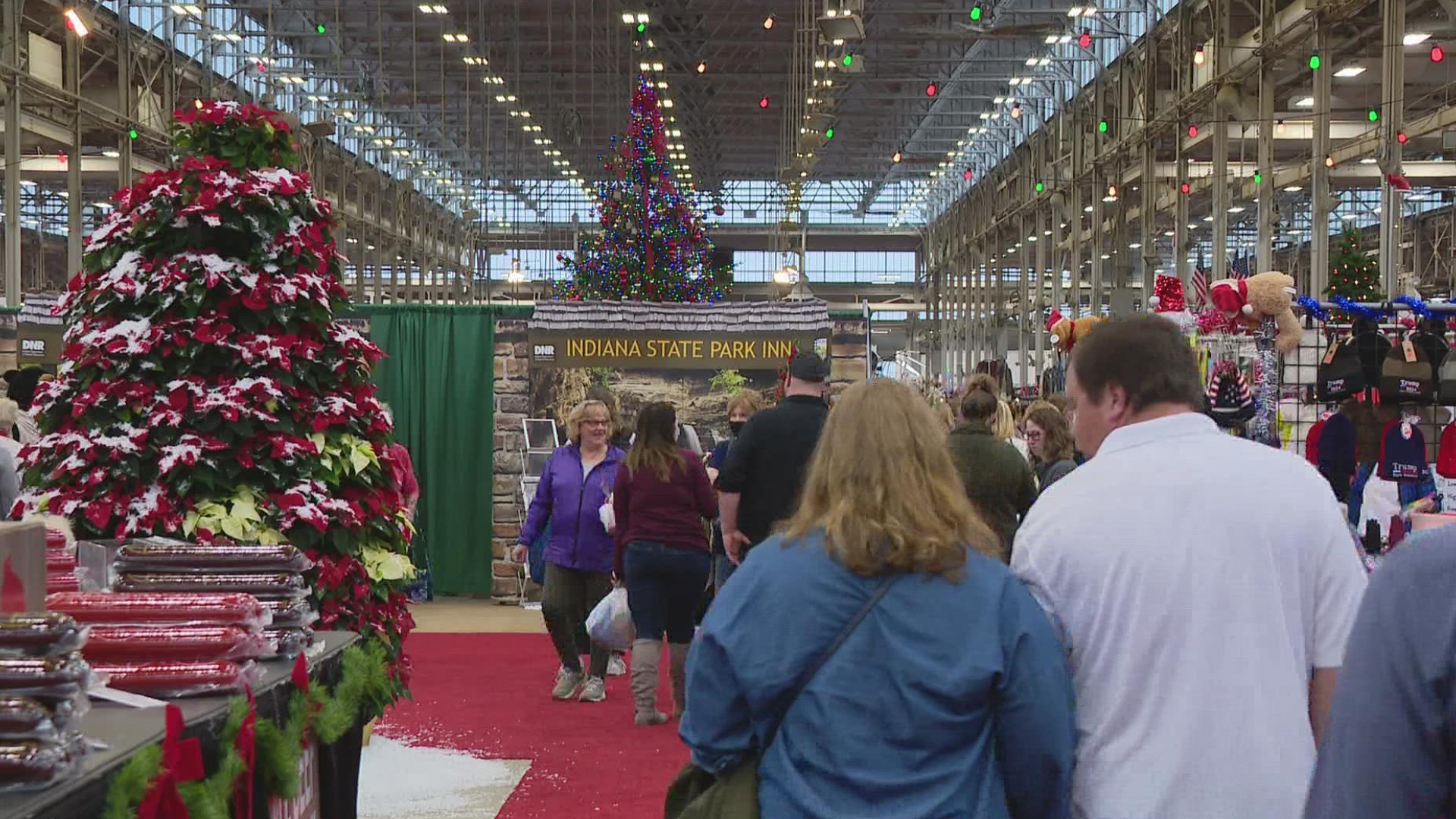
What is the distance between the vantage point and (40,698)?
88.0 inches

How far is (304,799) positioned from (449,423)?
8895 mm

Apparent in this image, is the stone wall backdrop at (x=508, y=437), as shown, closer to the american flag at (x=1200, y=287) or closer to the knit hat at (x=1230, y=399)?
the american flag at (x=1200, y=287)

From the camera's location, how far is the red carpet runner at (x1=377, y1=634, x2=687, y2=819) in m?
5.73

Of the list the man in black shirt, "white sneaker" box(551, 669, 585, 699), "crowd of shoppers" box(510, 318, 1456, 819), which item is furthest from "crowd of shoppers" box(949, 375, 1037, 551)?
"crowd of shoppers" box(510, 318, 1456, 819)

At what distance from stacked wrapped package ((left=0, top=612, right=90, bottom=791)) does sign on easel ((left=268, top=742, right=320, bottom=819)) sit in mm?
731

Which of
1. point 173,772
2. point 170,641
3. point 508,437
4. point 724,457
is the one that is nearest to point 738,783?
point 173,772

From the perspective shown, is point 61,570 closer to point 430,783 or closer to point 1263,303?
point 430,783

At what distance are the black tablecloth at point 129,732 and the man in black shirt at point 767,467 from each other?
8.13ft

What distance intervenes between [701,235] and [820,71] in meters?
3.93

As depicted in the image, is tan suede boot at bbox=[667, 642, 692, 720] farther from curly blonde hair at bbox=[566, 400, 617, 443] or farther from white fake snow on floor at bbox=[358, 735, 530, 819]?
curly blonde hair at bbox=[566, 400, 617, 443]

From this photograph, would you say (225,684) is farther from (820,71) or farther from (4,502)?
(820,71)

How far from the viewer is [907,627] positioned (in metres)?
2.29

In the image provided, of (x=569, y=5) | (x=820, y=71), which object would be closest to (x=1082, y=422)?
(x=820, y=71)

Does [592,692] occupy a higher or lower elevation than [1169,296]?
lower
